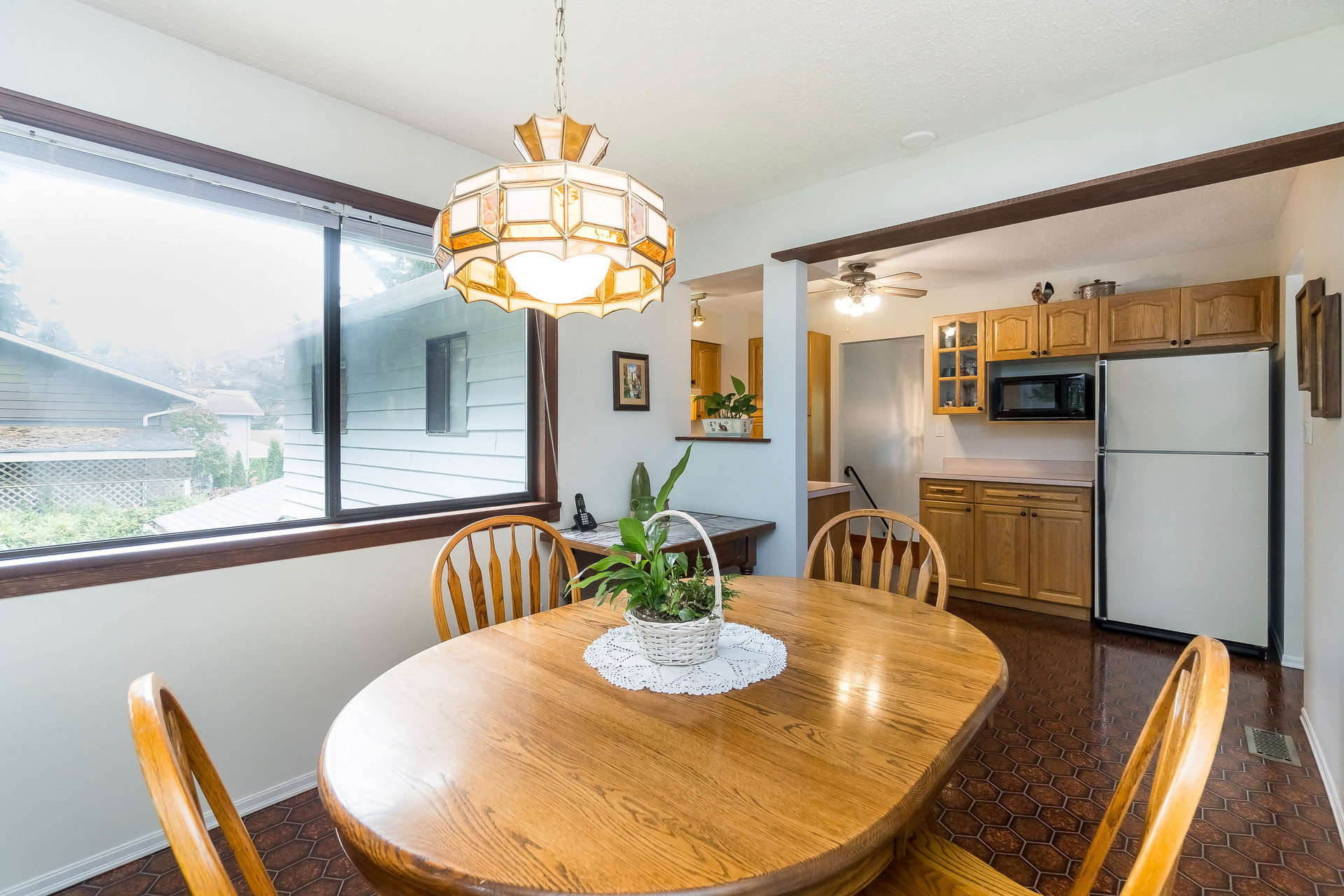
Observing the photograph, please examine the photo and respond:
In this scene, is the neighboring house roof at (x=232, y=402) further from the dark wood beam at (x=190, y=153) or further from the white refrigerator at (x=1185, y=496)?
the white refrigerator at (x=1185, y=496)

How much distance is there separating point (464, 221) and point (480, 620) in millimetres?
1143

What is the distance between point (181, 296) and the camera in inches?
76.8

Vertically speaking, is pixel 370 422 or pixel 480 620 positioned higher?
pixel 370 422

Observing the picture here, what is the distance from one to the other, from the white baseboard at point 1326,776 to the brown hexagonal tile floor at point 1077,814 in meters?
0.02

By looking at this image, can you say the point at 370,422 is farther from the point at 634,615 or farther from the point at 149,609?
the point at 634,615

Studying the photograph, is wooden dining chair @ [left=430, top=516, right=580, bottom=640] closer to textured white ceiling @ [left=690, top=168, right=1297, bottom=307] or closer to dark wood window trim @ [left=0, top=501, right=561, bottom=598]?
dark wood window trim @ [left=0, top=501, right=561, bottom=598]

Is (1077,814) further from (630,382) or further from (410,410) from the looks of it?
(410,410)

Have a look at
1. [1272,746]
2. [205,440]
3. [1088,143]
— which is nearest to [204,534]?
[205,440]

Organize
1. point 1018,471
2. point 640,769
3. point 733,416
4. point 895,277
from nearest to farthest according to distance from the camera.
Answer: point 640,769, point 733,416, point 895,277, point 1018,471

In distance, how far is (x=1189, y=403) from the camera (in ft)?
11.1

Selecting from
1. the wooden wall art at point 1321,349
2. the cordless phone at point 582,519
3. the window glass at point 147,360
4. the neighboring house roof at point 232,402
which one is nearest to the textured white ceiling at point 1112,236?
the wooden wall art at point 1321,349

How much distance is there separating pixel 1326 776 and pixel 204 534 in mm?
3883

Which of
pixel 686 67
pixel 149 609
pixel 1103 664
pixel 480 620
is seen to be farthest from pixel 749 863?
pixel 1103 664

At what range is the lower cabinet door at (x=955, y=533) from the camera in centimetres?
424
